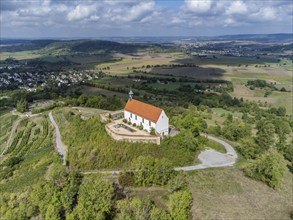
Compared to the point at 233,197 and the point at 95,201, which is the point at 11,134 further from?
the point at 233,197

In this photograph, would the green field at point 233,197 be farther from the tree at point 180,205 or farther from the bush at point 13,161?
the bush at point 13,161

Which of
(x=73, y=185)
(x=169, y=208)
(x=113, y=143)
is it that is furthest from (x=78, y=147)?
(x=169, y=208)

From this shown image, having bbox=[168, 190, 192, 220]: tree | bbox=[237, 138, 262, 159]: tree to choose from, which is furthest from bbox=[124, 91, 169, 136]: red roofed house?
bbox=[168, 190, 192, 220]: tree

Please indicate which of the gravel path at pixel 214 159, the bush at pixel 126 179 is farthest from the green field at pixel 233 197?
the bush at pixel 126 179

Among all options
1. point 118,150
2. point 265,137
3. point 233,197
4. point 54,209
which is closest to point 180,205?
point 233,197

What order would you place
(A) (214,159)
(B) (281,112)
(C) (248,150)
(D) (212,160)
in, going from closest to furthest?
(D) (212,160)
(A) (214,159)
(C) (248,150)
(B) (281,112)

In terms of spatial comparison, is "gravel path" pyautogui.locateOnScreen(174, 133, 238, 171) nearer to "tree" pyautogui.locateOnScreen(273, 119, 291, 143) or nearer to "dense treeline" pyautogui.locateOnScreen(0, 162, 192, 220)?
"dense treeline" pyautogui.locateOnScreen(0, 162, 192, 220)
